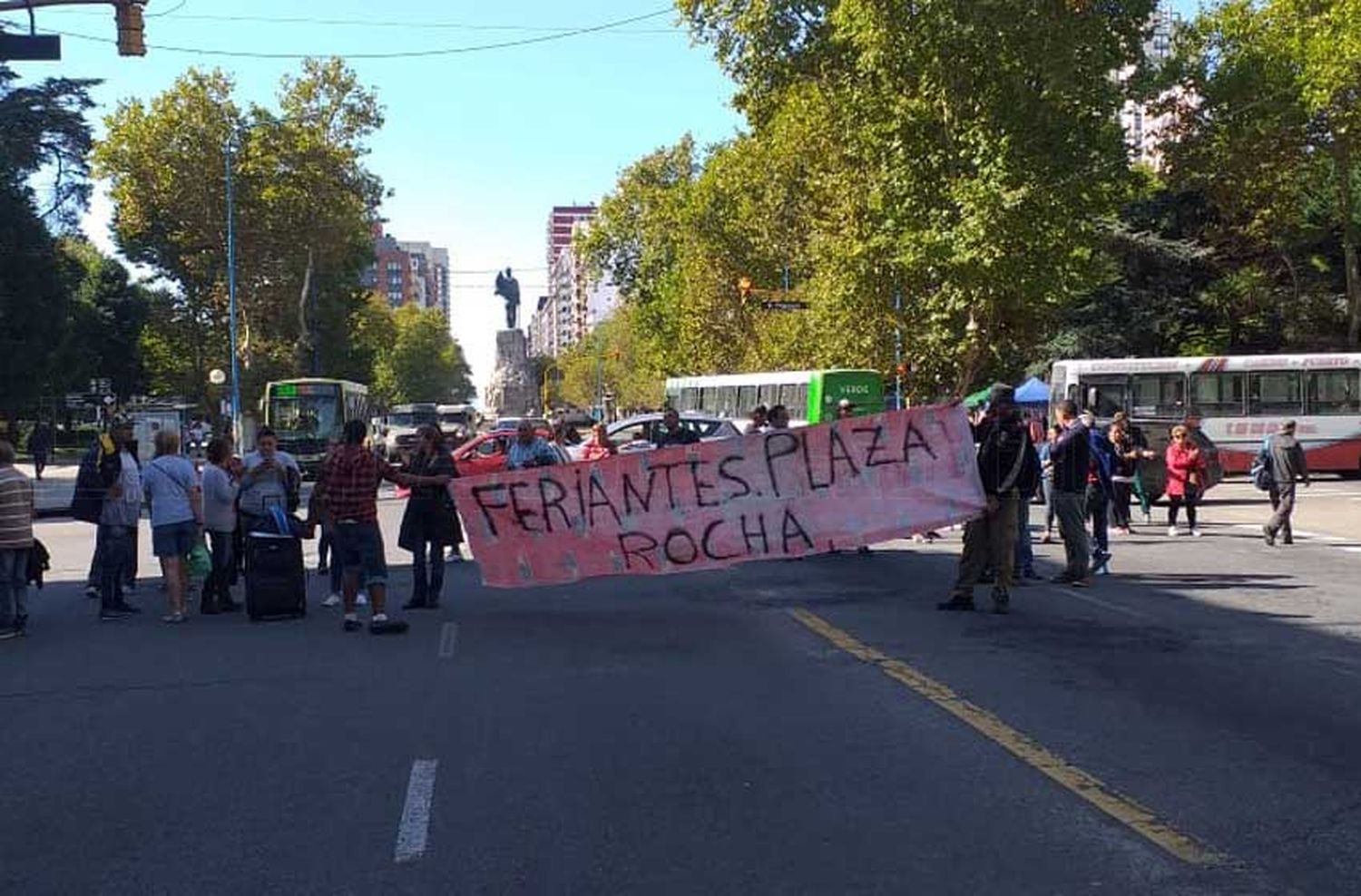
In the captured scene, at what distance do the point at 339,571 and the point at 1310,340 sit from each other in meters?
45.9

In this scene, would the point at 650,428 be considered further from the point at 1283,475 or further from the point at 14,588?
the point at 14,588

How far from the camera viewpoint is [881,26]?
36.7m

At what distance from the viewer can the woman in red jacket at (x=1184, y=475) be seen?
1994 cm

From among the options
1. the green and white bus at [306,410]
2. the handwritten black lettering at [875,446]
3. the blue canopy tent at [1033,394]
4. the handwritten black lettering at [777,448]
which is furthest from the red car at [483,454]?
the blue canopy tent at [1033,394]

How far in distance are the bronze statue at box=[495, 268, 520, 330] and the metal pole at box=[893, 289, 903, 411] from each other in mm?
32141

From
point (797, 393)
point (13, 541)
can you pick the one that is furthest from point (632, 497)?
point (797, 393)

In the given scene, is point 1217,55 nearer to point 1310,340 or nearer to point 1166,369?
point 1310,340

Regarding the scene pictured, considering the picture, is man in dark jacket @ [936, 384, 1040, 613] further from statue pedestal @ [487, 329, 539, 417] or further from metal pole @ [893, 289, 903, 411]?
statue pedestal @ [487, 329, 539, 417]

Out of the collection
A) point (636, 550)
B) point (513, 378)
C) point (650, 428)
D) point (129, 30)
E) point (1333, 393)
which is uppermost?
point (129, 30)

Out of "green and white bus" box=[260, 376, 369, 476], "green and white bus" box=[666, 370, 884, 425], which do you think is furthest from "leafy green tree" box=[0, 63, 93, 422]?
"green and white bus" box=[666, 370, 884, 425]

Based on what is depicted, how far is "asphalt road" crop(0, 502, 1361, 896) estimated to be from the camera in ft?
17.5

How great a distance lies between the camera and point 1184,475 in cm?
1994

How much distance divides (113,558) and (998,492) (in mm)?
8165

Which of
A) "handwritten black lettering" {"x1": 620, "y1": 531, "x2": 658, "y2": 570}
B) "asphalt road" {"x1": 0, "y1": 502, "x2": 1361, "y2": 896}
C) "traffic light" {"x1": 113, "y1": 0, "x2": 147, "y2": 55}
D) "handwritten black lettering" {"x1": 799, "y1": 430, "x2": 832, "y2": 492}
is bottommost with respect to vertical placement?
"asphalt road" {"x1": 0, "y1": 502, "x2": 1361, "y2": 896}
